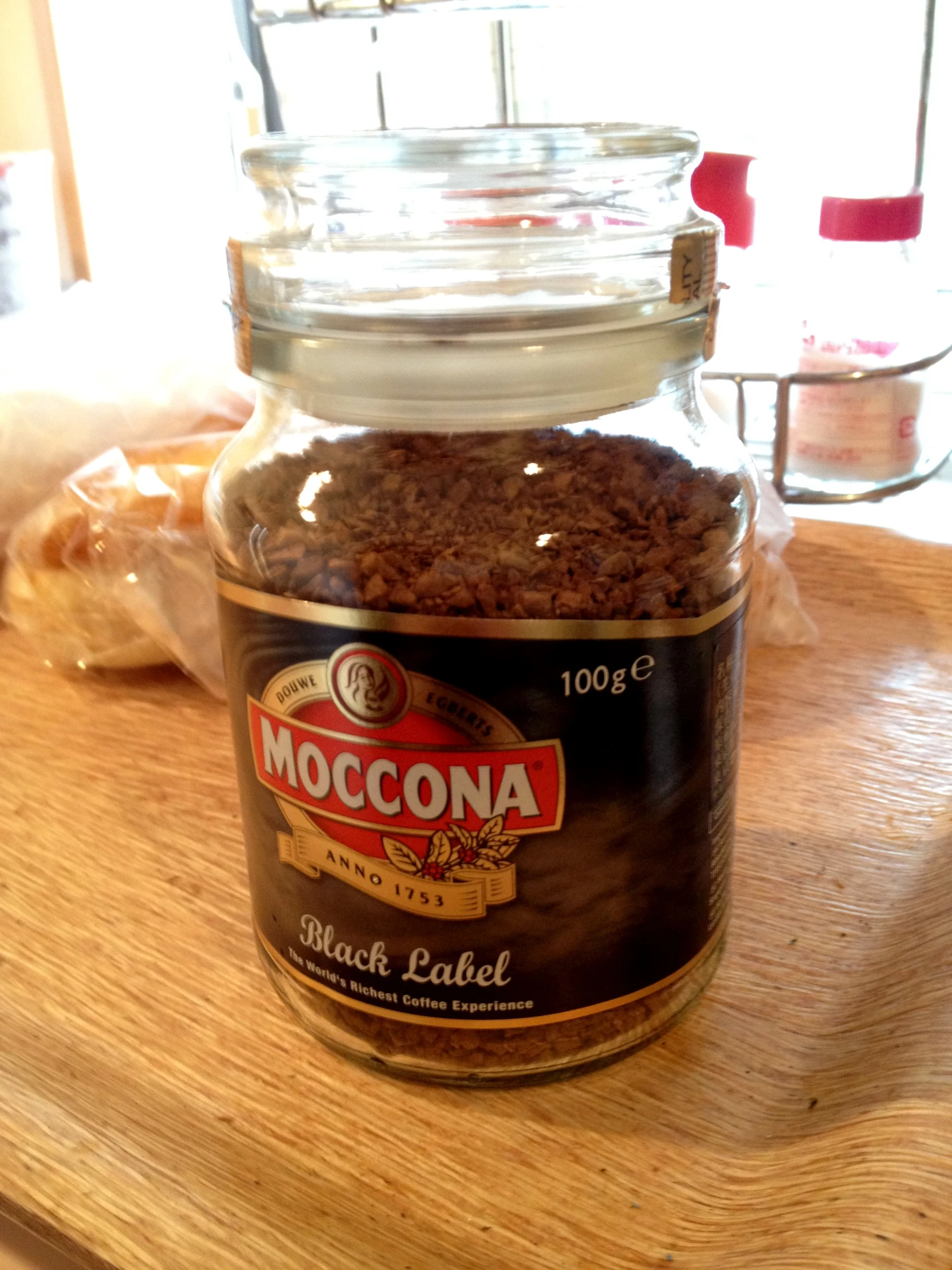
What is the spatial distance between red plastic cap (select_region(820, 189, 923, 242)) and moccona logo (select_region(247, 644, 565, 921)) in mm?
543

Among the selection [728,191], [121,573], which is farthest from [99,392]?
[728,191]

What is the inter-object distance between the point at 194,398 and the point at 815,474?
1.54 feet

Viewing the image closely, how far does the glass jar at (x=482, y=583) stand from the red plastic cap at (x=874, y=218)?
411 millimetres

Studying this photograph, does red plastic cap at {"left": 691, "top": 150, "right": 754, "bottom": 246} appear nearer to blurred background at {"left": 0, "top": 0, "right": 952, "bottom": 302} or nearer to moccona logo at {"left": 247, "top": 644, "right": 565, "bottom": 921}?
blurred background at {"left": 0, "top": 0, "right": 952, "bottom": 302}

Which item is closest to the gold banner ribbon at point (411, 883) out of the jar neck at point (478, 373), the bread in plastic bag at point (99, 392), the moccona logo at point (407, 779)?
the moccona logo at point (407, 779)

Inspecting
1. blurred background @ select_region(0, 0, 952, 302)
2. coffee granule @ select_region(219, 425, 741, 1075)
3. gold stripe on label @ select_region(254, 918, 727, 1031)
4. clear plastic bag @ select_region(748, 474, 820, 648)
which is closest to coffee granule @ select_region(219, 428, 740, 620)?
coffee granule @ select_region(219, 425, 741, 1075)

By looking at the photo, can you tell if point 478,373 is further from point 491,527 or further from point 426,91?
point 426,91

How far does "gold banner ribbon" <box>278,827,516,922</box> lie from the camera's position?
36 cm

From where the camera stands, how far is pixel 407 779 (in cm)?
35

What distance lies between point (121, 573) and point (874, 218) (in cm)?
53

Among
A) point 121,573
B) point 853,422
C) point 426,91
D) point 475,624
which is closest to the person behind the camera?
point 475,624

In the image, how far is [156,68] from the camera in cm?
119

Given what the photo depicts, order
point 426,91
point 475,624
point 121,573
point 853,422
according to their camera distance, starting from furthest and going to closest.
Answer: point 426,91 < point 853,422 < point 121,573 < point 475,624

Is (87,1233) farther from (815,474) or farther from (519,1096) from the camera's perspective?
(815,474)
